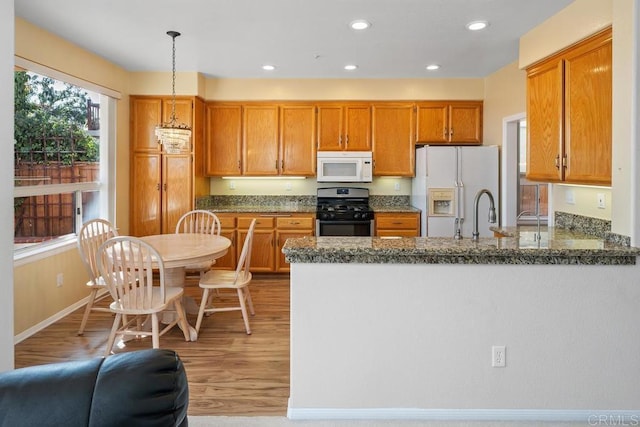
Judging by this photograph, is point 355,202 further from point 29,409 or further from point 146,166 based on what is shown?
point 29,409

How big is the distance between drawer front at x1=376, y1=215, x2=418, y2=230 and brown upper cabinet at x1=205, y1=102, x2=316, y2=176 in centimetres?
108

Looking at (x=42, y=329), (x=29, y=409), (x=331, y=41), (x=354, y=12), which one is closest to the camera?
(x=29, y=409)

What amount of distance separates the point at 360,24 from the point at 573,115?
1742mm

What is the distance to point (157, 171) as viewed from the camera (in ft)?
17.1

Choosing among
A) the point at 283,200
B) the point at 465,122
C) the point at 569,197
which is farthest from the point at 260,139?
the point at 569,197

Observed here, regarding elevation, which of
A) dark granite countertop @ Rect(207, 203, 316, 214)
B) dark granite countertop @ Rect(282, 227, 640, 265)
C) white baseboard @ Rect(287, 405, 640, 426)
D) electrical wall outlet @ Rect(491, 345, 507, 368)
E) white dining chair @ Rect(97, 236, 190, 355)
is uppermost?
dark granite countertop @ Rect(207, 203, 316, 214)

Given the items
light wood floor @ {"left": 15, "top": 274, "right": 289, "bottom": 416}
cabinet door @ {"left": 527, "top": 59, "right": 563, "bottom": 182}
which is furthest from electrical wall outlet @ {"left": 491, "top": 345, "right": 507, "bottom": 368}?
cabinet door @ {"left": 527, "top": 59, "right": 563, "bottom": 182}

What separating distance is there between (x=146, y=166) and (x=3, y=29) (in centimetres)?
353

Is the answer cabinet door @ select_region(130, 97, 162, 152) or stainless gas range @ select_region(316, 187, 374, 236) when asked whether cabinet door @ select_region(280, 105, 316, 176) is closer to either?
stainless gas range @ select_region(316, 187, 374, 236)

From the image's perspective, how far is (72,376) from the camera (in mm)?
874

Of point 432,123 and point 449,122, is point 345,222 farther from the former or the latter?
point 449,122

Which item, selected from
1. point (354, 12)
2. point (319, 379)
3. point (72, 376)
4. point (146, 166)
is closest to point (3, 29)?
point (72, 376)

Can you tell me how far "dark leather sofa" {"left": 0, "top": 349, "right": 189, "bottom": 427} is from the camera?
2.72 feet

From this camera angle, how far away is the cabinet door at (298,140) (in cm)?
554
